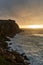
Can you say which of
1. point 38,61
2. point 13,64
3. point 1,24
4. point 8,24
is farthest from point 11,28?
point 13,64

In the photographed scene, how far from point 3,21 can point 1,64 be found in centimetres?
8740

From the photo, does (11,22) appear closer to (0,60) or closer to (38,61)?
(38,61)

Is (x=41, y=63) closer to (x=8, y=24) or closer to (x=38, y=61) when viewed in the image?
(x=38, y=61)

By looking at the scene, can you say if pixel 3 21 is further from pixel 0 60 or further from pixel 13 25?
pixel 0 60

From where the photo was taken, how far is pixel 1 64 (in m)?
30.0

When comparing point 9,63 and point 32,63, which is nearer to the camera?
point 9,63

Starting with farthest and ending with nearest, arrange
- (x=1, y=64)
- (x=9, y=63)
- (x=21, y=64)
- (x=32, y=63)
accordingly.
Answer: (x=32, y=63) → (x=21, y=64) → (x=9, y=63) → (x=1, y=64)

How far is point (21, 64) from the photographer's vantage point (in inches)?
1374

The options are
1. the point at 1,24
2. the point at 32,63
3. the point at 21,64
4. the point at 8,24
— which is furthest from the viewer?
the point at 8,24

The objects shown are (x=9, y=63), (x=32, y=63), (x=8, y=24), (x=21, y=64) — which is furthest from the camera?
(x=8, y=24)

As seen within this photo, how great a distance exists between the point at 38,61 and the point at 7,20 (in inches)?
3324

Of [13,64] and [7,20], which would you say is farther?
[7,20]

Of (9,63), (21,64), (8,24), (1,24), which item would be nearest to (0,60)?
(9,63)

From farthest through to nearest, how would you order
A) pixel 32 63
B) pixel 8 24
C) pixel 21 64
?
1. pixel 8 24
2. pixel 32 63
3. pixel 21 64
